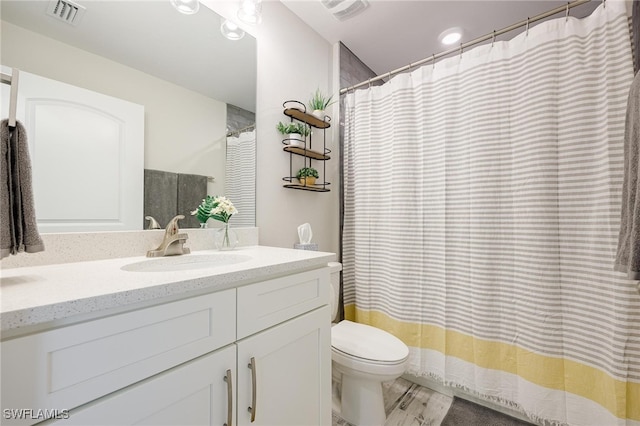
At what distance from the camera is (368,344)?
53.9 inches

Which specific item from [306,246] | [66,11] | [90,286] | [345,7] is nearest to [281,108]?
[345,7]

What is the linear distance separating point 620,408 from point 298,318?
52.7 inches

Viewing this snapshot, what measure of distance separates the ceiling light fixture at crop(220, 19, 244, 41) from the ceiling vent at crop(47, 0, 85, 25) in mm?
598

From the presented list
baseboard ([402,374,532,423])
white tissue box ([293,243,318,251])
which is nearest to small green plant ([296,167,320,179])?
white tissue box ([293,243,318,251])

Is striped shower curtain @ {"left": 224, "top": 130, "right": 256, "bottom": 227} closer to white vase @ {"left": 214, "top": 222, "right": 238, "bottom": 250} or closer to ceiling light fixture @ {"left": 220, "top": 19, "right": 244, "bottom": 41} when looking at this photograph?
white vase @ {"left": 214, "top": 222, "right": 238, "bottom": 250}

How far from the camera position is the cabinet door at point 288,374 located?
797 mm

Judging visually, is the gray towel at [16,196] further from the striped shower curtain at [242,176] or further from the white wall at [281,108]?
the white wall at [281,108]

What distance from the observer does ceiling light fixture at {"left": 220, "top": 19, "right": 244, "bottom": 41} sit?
4.55 ft

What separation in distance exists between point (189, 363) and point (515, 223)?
1.49m

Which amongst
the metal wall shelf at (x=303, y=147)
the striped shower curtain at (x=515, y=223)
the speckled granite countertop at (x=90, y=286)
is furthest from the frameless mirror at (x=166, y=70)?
the striped shower curtain at (x=515, y=223)

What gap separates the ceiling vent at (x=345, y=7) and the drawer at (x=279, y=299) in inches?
66.2

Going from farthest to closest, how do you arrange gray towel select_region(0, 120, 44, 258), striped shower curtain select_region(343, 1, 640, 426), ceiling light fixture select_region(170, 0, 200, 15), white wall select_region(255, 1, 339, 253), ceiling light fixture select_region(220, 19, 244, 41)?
white wall select_region(255, 1, 339, 253), ceiling light fixture select_region(220, 19, 244, 41), ceiling light fixture select_region(170, 0, 200, 15), striped shower curtain select_region(343, 1, 640, 426), gray towel select_region(0, 120, 44, 258)

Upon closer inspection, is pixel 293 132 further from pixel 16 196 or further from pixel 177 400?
pixel 177 400

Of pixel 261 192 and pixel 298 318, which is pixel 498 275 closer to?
pixel 298 318
